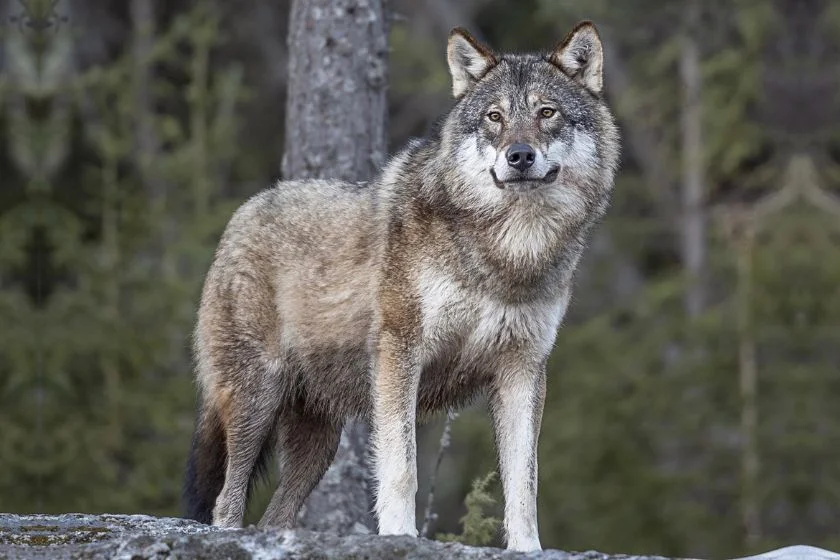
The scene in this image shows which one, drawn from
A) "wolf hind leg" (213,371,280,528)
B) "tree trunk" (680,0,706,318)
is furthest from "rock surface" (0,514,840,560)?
"tree trunk" (680,0,706,318)

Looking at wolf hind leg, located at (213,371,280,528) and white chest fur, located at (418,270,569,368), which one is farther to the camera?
wolf hind leg, located at (213,371,280,528)

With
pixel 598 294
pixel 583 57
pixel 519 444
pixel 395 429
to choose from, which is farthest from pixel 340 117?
pixel 598 294

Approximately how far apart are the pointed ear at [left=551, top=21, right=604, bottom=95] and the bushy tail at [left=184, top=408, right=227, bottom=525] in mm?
2749

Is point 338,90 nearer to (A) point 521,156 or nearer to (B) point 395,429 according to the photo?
(A) point 521,156

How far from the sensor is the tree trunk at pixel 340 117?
332 inches

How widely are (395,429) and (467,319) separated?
2.18ft

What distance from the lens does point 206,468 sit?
735 cm

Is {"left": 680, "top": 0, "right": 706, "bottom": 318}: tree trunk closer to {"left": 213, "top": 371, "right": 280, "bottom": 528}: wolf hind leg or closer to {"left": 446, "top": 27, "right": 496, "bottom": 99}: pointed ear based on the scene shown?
{"left": 446, "top": 27, "right": 496, "bottom": 99}: pointed ear

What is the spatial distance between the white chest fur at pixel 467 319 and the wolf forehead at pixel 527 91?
895 millimetres

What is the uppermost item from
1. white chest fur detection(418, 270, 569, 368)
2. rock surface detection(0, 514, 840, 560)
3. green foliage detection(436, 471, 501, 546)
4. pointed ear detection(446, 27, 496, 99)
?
pointed ear detection(446, 27, 496, 99)

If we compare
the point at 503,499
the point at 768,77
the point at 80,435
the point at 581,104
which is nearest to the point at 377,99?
the point at 581,104

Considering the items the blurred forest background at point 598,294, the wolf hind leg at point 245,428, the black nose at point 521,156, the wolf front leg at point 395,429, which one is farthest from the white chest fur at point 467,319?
the blurred forest background at point 598,294

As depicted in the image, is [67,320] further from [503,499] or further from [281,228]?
[503,499]

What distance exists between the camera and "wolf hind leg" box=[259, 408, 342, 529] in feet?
24.1
